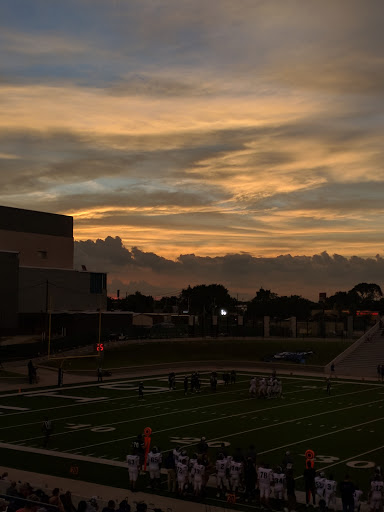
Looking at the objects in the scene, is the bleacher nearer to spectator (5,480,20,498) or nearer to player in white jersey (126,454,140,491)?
player in white jersey (126,454,140,491)

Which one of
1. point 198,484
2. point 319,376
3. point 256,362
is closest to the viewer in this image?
point 198,484

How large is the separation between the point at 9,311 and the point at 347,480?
2368 inches

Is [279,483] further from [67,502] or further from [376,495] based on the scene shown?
[67,502]

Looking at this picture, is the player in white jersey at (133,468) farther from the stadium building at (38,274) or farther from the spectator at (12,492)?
the stadium building at (38,274)

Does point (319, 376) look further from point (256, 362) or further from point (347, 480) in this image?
point (347, 480)

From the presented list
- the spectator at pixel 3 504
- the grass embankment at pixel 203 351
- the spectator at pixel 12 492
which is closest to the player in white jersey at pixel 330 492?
the spectator at pixel 12 492

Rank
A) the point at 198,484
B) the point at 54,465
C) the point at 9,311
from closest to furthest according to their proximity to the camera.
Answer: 1. the point at 198,484
2. the point at 54,465
3. the point at 9,311

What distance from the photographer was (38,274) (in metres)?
78.8

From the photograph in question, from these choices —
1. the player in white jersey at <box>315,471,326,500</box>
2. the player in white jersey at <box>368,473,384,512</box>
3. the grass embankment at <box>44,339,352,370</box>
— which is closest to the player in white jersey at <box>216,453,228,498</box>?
the player in white jersey at <box>315,471,326,500</box>

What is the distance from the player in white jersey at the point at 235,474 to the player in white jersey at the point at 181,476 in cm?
129

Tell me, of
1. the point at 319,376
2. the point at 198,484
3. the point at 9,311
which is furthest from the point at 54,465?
the point at 9,311

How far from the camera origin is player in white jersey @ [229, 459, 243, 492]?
1914 cm

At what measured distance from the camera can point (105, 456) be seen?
23578mm

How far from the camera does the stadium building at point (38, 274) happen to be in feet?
241
